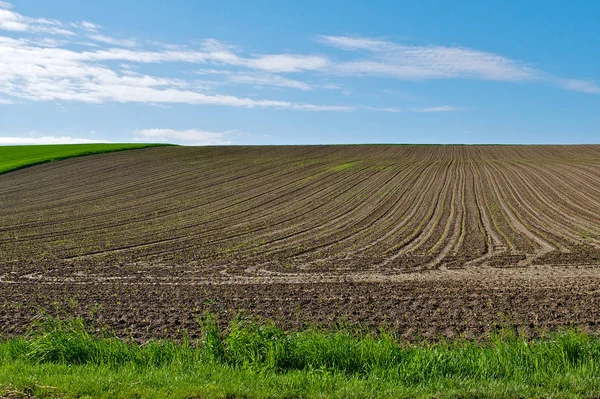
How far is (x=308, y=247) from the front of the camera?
814 inches

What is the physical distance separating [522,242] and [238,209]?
15566 millimetres

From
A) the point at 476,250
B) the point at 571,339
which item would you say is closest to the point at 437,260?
the point at 476,250

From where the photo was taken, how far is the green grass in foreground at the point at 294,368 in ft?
21.9

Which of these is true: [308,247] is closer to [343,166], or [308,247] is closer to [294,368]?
[294,368]

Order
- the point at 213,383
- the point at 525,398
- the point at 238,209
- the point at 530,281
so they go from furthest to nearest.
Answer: the point at 238,209
the point at 530,281
the point at 213,383
the point at 525,398

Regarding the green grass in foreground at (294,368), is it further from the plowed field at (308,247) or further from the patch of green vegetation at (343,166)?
the patch of green vegetation at (343,166)

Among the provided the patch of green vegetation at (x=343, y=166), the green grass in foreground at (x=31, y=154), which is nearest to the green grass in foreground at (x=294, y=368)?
the patch of green vegetation at (x=343, y=166)

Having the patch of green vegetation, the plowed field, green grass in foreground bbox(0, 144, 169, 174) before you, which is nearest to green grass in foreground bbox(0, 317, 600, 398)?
the plowed field

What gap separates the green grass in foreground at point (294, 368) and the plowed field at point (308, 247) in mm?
1752

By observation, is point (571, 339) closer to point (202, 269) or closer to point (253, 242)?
point (202, 269)

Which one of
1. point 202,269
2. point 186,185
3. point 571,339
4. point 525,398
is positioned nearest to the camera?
point 525,398

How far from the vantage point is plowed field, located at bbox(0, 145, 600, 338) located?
38.0 feet

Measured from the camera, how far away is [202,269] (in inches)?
671

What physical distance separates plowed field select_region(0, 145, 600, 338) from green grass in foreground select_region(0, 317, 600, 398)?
1.75 meters
